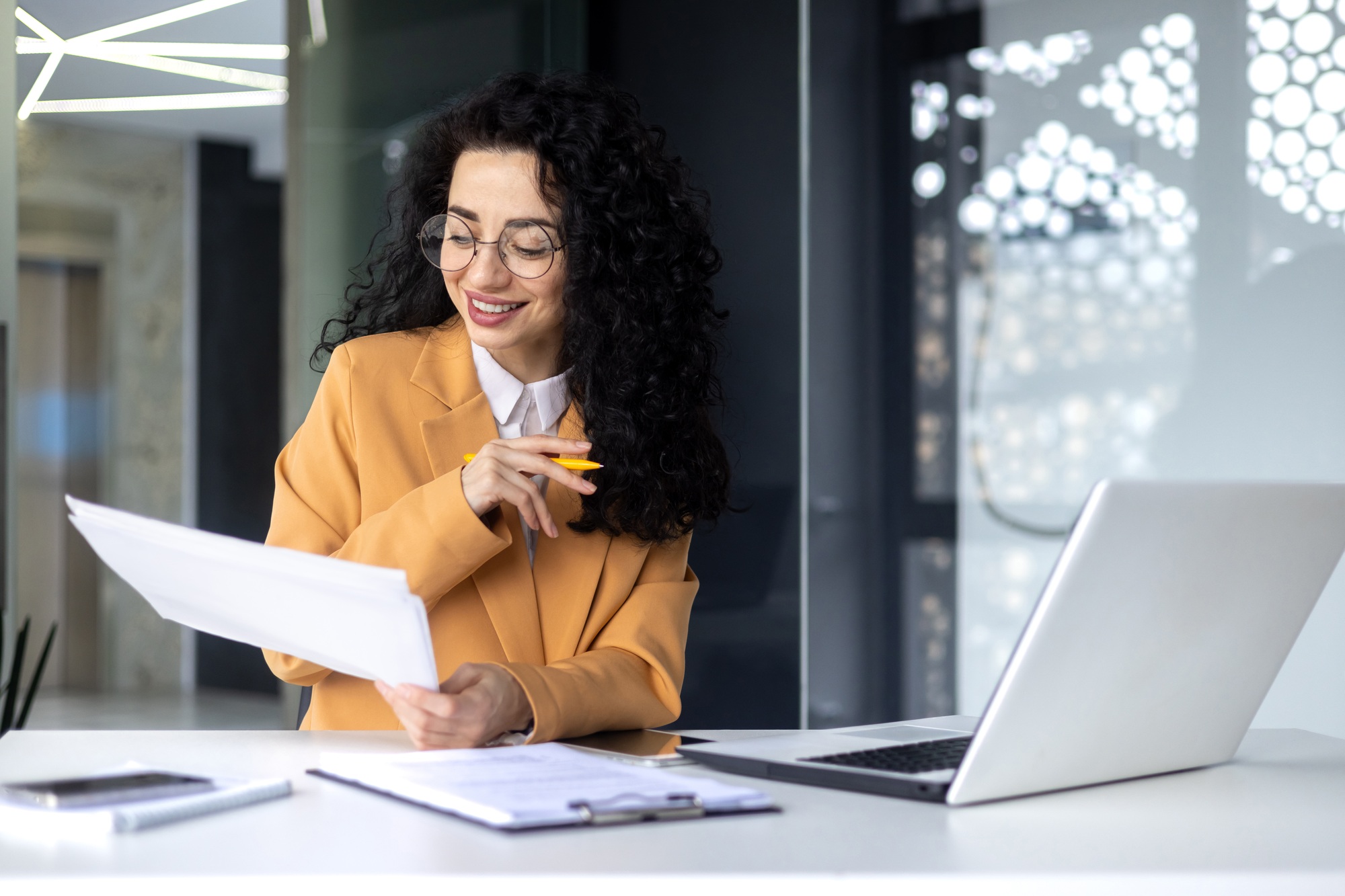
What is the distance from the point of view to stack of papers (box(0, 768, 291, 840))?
763 mm

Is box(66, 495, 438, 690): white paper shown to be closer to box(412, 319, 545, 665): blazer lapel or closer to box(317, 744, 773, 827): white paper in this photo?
box(317, 744, 773, 827): white paper

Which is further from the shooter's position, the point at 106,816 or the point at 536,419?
the point at 536,419

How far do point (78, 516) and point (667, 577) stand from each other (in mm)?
791

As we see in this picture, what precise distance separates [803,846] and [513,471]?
689mm

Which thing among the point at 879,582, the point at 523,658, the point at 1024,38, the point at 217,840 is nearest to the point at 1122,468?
the point at 879,582

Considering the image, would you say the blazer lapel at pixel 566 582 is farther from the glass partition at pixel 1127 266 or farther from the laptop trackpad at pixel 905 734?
the glass partition at pixel 1127 266

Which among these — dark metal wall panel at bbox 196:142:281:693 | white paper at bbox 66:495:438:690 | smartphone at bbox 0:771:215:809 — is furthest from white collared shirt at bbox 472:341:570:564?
dark metal wall panel at bbox 196:142:281:693

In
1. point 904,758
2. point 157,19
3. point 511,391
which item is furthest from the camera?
point 157,19

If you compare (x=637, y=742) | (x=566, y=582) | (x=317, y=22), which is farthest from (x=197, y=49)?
(x=637, y=742)

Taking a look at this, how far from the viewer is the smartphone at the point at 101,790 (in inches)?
31.0

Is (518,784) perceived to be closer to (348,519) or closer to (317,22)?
(348,519)

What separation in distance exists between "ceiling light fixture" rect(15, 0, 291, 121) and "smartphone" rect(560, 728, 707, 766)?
252 centimetres

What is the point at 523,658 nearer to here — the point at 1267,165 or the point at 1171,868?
the point at 1171,868

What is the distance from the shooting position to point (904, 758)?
3.33 ft
